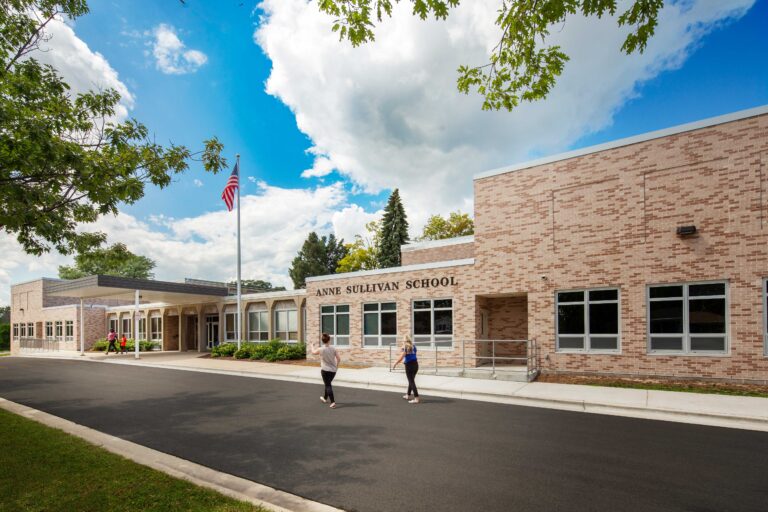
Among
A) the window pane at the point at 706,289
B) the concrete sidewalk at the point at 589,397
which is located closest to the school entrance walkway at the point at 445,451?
the concrete sidewalk at the point at 589,397

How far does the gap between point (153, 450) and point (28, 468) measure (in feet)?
5.31

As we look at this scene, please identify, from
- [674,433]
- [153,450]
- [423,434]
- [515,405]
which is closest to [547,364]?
[515,405]

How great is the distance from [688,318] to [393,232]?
3732 centimetres

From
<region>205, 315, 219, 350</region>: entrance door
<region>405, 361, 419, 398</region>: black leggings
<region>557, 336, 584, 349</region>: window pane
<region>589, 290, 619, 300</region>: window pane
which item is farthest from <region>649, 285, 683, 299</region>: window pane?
<region>205, 315, 219, 350</region>: entrance door

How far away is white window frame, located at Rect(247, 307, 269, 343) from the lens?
27516mm

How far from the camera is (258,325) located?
27953 mm

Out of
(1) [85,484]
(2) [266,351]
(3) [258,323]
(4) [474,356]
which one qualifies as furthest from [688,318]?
(3) [258,323]

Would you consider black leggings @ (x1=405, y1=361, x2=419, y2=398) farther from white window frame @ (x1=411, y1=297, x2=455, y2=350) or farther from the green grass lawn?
the green grass lawn

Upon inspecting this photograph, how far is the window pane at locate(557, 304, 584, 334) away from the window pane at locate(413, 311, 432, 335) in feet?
16.7

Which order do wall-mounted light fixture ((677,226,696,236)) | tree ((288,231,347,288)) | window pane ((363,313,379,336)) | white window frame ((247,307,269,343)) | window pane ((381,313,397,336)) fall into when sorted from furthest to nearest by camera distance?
tree ((288,231,347,288)), white window frame ((247,307,269,343)), window pane ((363,313,379,336)), window pane ((381,313,397,336)), wall-mounted light fixture ((677,226,696,236))

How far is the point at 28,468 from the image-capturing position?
5.95 meters

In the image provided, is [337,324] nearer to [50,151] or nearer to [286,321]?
[286,321]

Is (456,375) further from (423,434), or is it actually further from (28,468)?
(28,468)

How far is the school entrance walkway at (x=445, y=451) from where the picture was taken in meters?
5.20
